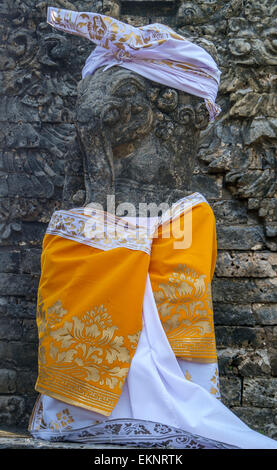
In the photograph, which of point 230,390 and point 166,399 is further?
point 230,390

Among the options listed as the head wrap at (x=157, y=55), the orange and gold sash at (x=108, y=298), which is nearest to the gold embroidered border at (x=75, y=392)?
the orange and gold sash at (x=108, y=298)

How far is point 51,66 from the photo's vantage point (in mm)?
4242

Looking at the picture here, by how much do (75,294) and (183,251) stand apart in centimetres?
52

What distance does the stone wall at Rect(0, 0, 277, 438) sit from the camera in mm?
4004

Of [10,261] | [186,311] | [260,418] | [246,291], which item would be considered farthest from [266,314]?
[10,261]

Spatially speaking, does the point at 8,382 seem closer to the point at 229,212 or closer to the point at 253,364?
the point at 253,364

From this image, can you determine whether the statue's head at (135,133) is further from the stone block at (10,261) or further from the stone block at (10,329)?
the stone block at (10,329)

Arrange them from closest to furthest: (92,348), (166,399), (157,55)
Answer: (166,399)
(92,348)
(157,55)

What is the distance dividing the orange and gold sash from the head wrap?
0.68 m

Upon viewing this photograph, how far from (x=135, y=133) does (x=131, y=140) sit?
5cm

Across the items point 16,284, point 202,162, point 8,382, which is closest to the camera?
point 8,382

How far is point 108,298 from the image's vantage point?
249 cm

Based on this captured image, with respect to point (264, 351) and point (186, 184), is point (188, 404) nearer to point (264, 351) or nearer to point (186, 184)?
point (186, 184)

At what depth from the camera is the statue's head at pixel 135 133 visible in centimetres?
283
